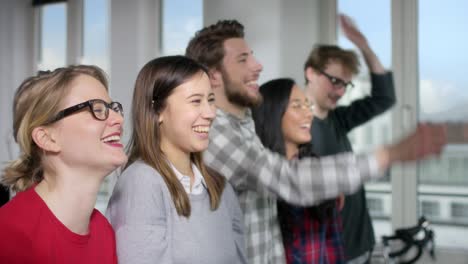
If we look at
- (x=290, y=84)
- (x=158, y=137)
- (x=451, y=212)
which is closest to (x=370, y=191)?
(x=451, y=212)

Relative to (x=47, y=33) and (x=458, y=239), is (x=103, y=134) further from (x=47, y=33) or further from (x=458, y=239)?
(x=47, y=33)

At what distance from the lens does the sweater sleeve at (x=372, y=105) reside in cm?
266

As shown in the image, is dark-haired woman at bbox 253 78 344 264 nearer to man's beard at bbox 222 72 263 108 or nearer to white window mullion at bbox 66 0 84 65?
man's beard at bbox 222 72 263 108

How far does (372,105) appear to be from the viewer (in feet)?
8.94

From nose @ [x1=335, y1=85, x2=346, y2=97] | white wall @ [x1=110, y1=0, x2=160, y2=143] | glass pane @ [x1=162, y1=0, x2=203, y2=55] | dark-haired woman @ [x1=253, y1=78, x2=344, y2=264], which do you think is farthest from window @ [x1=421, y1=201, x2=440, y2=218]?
white wall @ [x1=110, y1=0, x2=160, y2=143]

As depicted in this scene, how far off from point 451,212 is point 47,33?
14.8 ft

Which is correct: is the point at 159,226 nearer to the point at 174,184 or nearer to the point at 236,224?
the point at 174,184

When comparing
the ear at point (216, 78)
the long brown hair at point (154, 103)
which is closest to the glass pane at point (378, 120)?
the ear at point (216, 78)

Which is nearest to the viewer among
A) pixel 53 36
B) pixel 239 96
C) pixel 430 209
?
pixel 239 96

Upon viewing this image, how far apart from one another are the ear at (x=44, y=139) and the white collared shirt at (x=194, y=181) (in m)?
0.34

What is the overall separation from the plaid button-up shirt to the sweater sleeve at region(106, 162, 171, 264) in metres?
0.41

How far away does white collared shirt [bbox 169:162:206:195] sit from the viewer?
4.82 ft

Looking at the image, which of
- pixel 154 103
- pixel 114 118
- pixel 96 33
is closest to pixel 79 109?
pixel 114 118

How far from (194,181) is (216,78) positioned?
62 cm
